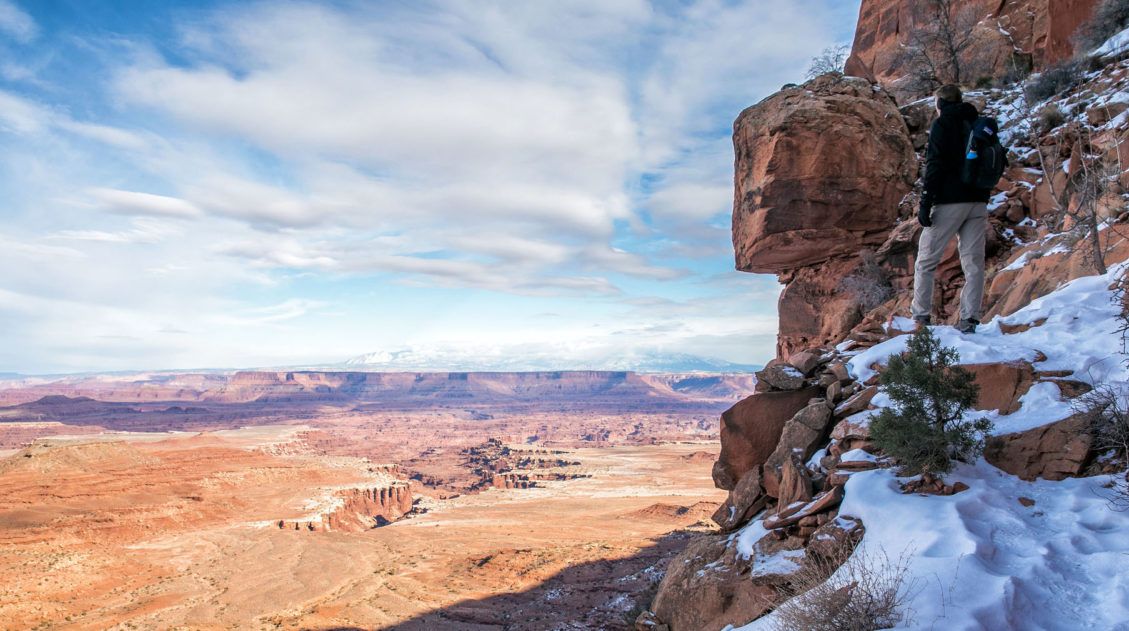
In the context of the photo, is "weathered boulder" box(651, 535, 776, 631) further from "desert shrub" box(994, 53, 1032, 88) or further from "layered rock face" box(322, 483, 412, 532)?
"layered rock face" box(322, 483, 412, 532)

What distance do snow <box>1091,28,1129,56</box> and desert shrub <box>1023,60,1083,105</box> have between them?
0.39 metres

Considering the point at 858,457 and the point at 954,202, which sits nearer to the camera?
the point at 858,457

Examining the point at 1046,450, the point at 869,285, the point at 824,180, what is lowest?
the point at 1046,450

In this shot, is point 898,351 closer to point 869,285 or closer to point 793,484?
point 793,484

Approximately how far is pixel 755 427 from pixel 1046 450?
10.7ft

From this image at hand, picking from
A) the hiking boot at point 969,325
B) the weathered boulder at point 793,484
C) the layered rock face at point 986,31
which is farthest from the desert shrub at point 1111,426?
the layered rock face at point 986,31

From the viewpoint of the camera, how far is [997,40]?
50.8 feet

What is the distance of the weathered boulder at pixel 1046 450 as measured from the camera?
4.71 meters

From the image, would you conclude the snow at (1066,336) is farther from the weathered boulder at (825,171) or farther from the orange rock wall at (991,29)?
the orange rock wall at (991,29)

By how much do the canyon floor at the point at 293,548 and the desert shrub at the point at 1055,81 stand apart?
11036 millimetres

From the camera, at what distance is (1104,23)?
1114 cm

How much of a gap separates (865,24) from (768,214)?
16.8 metres

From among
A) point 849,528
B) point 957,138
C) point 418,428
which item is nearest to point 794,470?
point 849,528

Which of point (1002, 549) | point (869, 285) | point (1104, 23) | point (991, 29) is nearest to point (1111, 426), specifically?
point (1002, 549)
